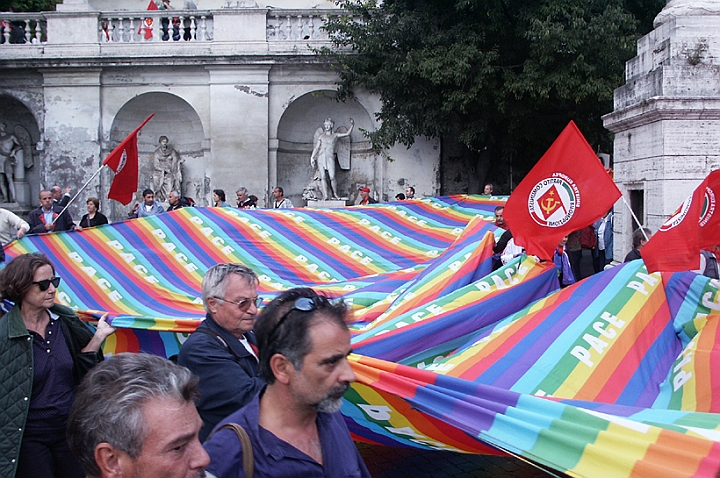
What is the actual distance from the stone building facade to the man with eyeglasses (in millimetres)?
14807

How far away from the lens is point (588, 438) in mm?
2670

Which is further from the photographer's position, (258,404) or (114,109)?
(114,109)

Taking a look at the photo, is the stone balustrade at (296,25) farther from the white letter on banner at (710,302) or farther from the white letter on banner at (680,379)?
the white letter on banner at (680,379)

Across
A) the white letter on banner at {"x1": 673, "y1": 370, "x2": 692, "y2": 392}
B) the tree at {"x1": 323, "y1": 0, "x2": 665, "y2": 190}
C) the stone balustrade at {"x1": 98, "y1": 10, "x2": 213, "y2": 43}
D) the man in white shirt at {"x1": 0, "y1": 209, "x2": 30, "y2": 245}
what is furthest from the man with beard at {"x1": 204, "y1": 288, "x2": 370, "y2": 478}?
the stone balustrade at {"x1": 98, "y1": 10, "x2": 213, "y2": 43}

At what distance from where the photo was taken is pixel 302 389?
2141 millimetres

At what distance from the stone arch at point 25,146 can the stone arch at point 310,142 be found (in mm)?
7041

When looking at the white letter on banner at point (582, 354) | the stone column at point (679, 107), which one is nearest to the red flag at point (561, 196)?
the white letter on banner at point (582, 354)

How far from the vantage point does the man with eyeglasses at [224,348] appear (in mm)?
2842

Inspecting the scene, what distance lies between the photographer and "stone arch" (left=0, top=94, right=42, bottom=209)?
62.3 ft

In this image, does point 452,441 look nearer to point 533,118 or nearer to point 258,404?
point 258,404

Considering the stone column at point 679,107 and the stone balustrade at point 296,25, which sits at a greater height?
the stone balustrade at point 296,25

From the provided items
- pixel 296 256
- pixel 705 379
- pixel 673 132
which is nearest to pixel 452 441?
pixel 705 379

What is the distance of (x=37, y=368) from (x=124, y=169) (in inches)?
239

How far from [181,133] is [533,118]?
9.89 meters
